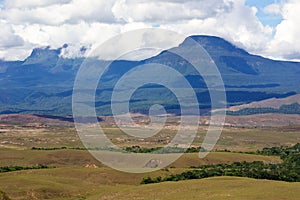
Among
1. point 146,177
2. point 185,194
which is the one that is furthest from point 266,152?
point 185,194

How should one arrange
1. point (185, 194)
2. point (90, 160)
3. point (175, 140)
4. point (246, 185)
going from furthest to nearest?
point (175, 140), point (90, 160), point (246, 185), point (185, 194)

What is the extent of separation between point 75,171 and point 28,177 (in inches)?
529

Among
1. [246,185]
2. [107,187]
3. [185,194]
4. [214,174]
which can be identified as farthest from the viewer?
[214,174]

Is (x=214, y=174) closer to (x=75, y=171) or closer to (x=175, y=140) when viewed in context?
(x=75, y=171)

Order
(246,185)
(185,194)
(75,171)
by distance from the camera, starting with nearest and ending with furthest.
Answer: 1. (185,194)
2. (246,185)
3. (75,171)

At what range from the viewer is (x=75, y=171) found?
10219 cm

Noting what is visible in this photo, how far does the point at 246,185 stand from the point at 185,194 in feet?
33.9

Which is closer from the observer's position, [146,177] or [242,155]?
[146,177]

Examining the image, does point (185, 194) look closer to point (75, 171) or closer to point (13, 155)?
point (75, 171)

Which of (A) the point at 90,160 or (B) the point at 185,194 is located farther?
(A) the point at 90,160

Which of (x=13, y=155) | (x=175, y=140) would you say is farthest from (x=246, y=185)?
(x=175, y=140)

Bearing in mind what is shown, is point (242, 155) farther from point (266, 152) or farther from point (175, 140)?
point (175, 140)

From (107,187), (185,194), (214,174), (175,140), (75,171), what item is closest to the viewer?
(185,194)

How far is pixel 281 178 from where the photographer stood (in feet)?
295
